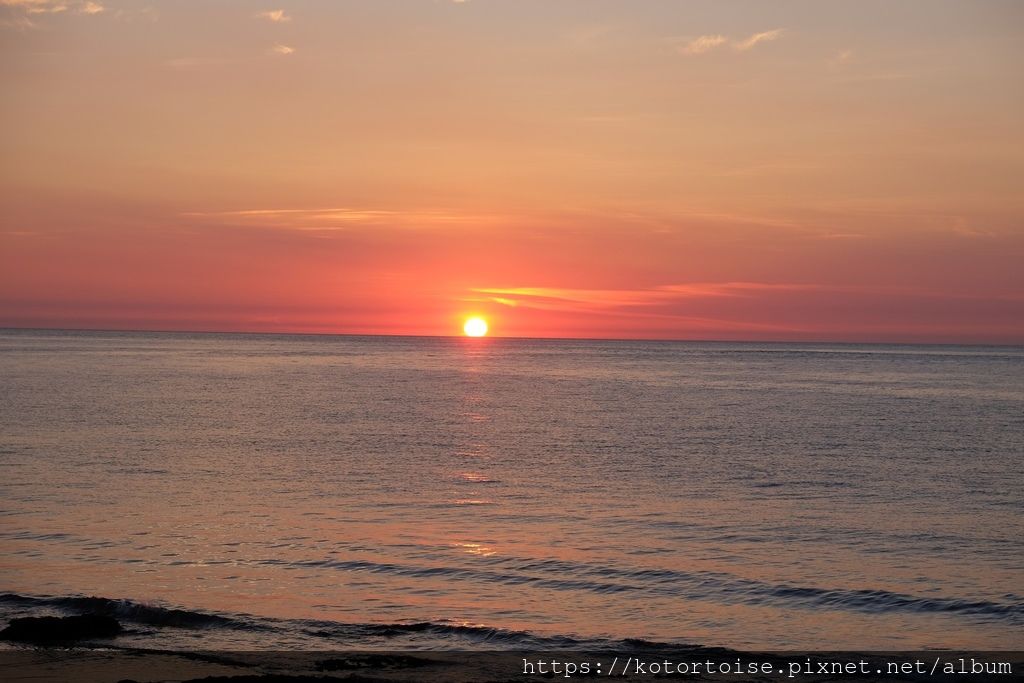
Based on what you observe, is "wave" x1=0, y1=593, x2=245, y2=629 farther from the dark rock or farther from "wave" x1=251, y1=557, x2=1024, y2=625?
"wave" x1=251, y1=557, x2=1024, y2=625

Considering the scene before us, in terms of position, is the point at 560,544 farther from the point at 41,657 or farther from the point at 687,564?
the point at 41,657

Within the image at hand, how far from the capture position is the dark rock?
15.7 metres

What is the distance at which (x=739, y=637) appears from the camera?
54.9 feet

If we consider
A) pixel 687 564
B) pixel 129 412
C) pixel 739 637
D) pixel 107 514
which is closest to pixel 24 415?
pixel 129 412

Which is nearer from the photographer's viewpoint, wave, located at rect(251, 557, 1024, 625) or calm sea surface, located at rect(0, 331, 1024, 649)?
calm sea surface, located at rect(0, 331, 1024, 649)

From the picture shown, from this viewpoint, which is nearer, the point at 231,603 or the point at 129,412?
the point at 231,603

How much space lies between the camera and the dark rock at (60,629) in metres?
15.7

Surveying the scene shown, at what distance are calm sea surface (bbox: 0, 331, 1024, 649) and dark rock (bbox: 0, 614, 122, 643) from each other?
536 mm

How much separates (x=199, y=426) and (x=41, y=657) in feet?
121

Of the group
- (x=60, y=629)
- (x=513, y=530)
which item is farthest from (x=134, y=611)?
(x=513, y=530)

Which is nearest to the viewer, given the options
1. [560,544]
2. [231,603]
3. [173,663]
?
[173,663]

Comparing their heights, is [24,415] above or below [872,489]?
above

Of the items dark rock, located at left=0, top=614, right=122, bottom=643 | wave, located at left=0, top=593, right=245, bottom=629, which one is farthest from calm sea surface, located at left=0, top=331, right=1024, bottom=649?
dark rock, located at left=0, top=614, right=122, bottom=643

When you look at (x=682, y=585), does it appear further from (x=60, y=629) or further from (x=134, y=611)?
(x=60, y=629)
